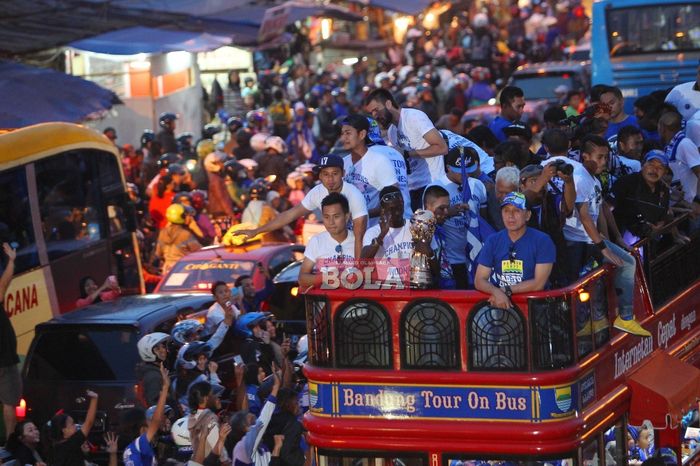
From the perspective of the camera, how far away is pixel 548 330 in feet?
27.6

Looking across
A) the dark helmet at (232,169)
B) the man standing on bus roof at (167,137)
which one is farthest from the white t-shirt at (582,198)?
the man standing on bus roof at (167,137)

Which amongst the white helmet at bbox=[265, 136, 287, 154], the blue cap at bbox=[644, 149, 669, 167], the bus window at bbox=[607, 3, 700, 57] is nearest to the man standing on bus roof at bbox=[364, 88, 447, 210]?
the blue cap at bbox=[644, 149, 669, 167]

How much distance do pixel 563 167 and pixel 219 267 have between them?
8.02 m

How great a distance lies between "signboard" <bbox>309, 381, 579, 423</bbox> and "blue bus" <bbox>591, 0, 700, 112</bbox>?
55.6ft

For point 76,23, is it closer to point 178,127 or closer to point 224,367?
point 178,127

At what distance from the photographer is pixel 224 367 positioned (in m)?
13.6

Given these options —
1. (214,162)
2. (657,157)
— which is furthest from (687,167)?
(214,162)

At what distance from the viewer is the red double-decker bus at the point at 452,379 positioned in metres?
8.42

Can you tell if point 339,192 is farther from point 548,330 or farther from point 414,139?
point 548,330

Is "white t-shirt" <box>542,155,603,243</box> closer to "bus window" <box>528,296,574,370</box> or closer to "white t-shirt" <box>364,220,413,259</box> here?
"white t-shirt" <box>364,220,413,259</box>

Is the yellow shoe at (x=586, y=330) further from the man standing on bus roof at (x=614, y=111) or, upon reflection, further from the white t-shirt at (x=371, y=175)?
the man standing on bus roof at (x=614, y=111)

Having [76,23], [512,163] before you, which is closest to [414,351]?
[512,163]

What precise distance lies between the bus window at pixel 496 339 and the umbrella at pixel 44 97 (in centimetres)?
1206

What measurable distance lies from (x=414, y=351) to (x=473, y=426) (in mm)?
524
